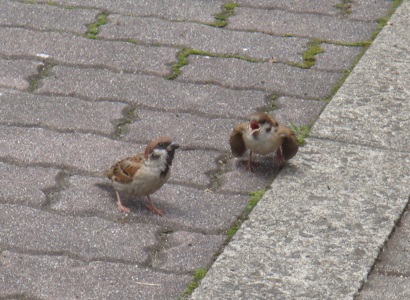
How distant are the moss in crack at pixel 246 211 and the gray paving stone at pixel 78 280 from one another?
0.47m

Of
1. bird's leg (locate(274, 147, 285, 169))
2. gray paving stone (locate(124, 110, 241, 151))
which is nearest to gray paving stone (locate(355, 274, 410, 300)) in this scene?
bird's leg (locate(274, 147, 285, 169))

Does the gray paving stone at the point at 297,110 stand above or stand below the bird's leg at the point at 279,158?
below

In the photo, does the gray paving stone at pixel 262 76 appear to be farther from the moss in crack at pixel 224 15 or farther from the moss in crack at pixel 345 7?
the moss in crack at pixel 345 7

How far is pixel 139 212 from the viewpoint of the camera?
5035 millimetres

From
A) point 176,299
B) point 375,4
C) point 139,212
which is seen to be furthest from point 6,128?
point 375,4

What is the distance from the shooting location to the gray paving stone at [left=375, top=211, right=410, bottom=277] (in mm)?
4520

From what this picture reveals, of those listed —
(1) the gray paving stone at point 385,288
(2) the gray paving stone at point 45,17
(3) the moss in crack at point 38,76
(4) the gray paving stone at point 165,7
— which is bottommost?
(4) the gray paving stone at point 165,7

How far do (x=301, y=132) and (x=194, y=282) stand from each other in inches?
67.0

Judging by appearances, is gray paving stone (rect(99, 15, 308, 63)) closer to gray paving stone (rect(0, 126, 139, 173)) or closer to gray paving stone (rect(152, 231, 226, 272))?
gray paving stone (rect(0, 126, 139, 173))

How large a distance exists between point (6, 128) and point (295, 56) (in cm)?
216

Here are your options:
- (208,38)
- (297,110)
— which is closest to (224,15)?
(208,38)

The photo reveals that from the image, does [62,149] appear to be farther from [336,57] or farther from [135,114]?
[336,57]

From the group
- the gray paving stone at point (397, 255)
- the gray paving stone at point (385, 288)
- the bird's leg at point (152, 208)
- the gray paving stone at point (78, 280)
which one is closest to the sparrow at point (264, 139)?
the bird's leg at point (152, 208)

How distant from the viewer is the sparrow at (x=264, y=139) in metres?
5.33
